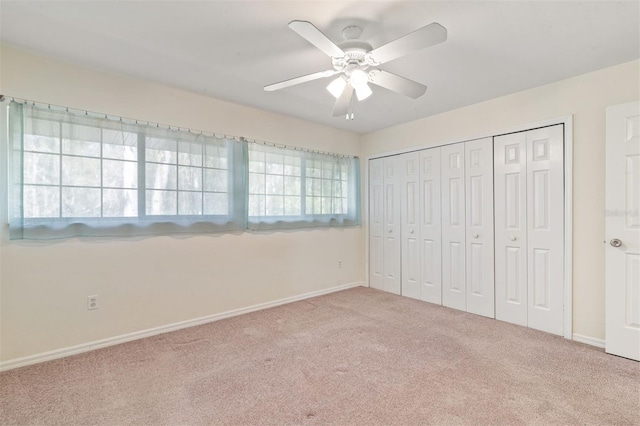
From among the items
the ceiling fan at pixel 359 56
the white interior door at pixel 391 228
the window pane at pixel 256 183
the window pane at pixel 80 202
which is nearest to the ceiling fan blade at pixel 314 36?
the ceiling fan at pixel 359 56

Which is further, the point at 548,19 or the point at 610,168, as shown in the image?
the point at 610,168

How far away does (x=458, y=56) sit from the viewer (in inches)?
92.1

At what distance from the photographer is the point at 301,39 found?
2090mm

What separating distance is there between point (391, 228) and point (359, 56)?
2.76 m

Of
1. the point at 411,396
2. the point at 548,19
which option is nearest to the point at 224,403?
the point at 411,396

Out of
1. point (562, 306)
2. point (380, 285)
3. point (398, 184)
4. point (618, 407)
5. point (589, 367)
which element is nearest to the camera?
point (618, 407)

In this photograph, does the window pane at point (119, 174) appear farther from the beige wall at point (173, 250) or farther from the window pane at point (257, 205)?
the window pane at point (257, 205)

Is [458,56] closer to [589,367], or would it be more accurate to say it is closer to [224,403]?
[589,367]

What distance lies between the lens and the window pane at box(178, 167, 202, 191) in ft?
9.92

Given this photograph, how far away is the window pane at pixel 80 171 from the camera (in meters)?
2.44

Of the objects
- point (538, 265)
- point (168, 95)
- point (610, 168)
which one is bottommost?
point (538, 265)

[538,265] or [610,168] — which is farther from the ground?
[610,168]

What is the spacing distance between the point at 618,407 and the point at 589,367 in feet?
1.63

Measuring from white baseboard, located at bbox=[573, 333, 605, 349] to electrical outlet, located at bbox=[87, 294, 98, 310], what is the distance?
162 inches
